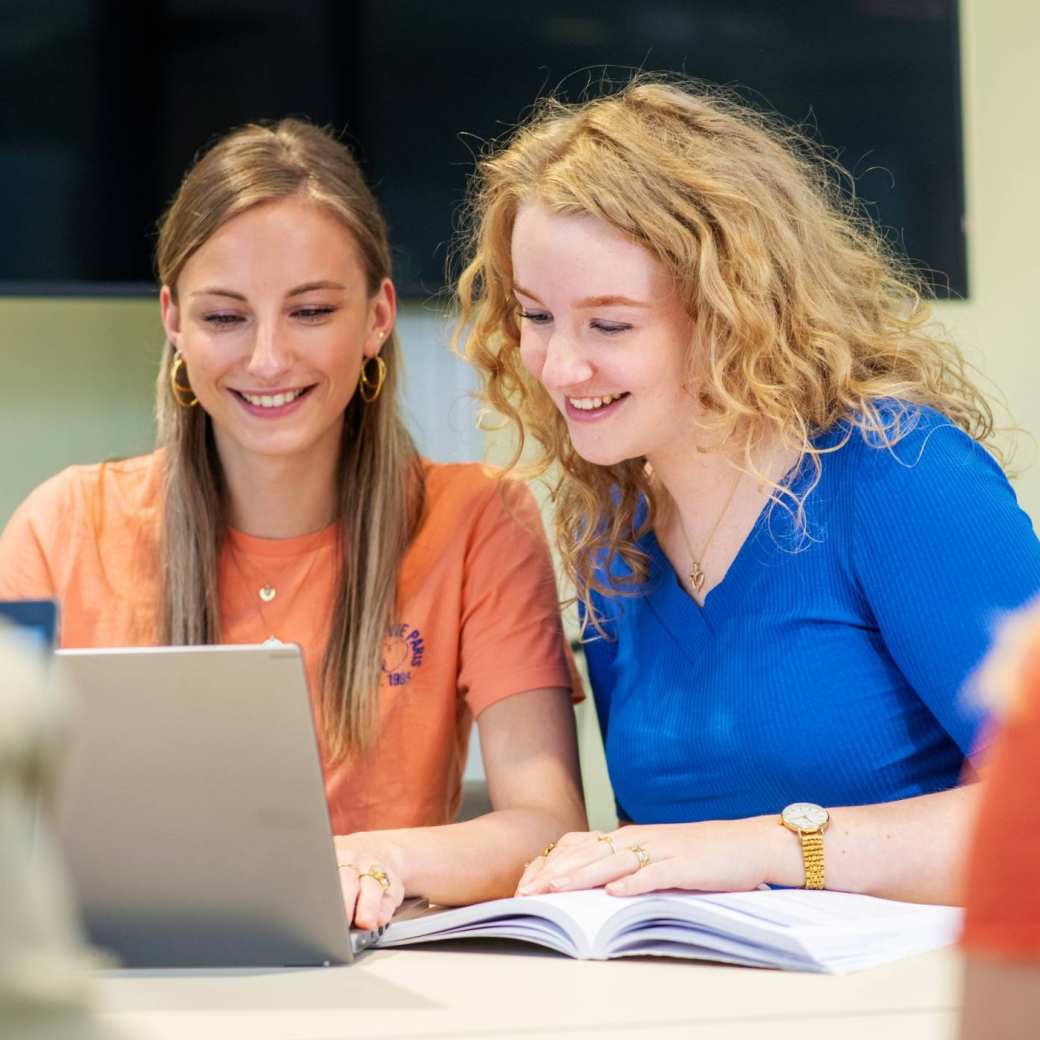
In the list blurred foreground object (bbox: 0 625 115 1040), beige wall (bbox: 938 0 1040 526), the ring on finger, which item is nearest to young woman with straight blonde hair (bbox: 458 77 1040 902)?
the ring on finger

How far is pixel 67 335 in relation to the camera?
9.06ft

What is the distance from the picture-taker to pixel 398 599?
5.92 ft

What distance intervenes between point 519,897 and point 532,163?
29.8 inches

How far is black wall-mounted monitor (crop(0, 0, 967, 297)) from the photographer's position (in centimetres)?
268

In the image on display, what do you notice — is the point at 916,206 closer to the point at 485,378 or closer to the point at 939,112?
the point at 939,112

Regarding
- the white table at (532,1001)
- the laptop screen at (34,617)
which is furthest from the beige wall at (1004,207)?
the laptop screen at (34,617)

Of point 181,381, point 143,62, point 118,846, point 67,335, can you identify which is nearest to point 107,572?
point 181,381

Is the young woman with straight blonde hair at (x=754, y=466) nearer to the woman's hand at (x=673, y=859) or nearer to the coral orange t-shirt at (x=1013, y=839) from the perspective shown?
the woman's hand at (x=673, y=859)

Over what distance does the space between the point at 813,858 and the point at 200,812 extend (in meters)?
0.49

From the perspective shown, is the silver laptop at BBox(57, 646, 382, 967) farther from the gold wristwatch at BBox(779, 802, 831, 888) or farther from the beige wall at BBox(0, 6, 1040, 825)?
the beige wall at BBox(0, 6, 1040, 825)

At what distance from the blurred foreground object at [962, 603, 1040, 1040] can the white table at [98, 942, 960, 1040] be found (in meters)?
0.50

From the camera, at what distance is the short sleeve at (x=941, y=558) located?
1.37 metres

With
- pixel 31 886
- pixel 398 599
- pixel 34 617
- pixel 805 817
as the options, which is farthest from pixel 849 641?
pixel 31 886

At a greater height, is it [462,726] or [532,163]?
[532,163]
